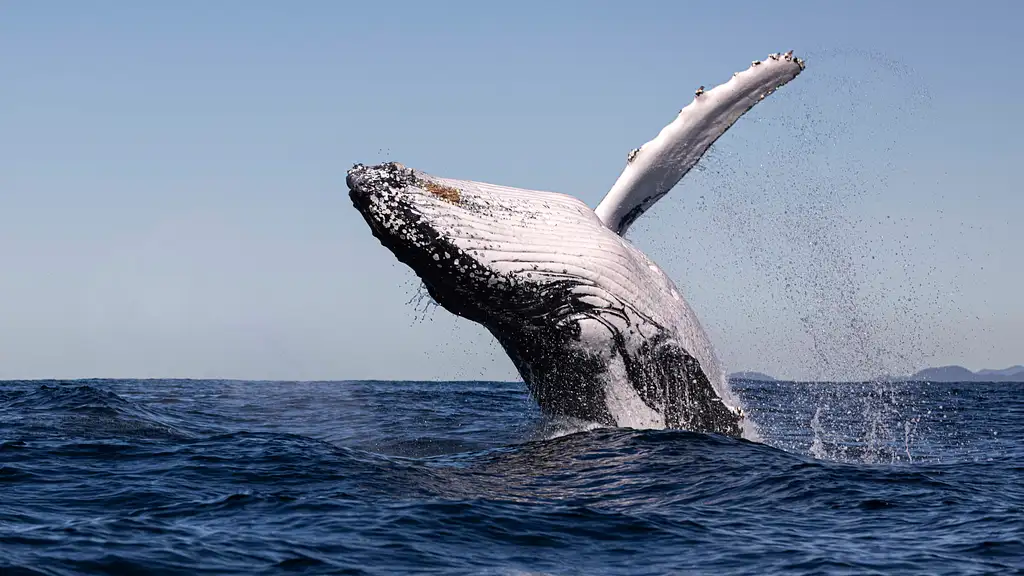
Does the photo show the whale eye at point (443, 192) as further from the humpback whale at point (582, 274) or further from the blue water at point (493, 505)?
the blue water at point (493, 505)

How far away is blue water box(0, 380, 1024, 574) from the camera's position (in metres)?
5.71

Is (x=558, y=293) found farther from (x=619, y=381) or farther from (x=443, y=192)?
(x=443, y=192)

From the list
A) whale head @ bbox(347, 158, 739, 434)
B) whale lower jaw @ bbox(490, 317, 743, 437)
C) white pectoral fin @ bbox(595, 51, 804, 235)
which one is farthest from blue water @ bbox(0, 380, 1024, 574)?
white pectoral fin @ bbox(595, 51, 804, 235)

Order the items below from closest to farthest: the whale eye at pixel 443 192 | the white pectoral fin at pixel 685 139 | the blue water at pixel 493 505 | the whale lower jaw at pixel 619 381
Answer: the blue water at pixel 493 505 → the whale eye at pixel 443 192 → the whale lower jaw at pixel 619 381 → the white pectoral fin at pixel 685 139

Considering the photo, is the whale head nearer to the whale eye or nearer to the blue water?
the whale eye

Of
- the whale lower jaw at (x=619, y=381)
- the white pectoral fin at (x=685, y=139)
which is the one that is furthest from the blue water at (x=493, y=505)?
the white pectoral fin at (x=685, y=139)

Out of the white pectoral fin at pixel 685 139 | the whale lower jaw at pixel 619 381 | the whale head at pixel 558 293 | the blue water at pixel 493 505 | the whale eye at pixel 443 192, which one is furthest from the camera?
the white pectoral fin at pixel 685 139

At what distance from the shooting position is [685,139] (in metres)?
9.27

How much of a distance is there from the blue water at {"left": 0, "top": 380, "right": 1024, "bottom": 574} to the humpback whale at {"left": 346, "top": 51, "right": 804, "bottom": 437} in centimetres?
41

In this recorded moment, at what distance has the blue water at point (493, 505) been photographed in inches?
225

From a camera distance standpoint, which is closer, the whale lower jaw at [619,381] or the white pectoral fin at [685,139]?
the whale lower jaw at [619,381]

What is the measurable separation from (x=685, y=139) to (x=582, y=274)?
169 cm

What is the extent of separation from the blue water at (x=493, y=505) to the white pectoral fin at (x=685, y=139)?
2.11 m

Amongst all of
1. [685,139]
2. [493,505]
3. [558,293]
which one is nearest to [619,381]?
[558,293]
